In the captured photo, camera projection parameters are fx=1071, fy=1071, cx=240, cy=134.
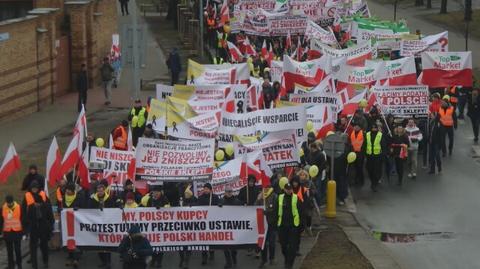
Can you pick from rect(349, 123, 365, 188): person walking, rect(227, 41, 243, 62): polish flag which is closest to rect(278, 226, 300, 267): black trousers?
rect(349, 123, 365, 188): person walking

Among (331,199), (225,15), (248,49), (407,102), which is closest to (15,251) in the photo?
(331,199)

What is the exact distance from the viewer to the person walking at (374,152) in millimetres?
21234

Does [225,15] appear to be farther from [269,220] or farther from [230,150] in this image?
[269,220]

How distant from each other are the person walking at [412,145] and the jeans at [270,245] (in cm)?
661

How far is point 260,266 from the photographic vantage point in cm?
1628

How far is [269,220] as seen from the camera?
15.8 metres

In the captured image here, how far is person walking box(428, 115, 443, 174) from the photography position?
74.5 feet

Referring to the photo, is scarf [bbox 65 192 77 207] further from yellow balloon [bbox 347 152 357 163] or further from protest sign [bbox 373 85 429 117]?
protest sign [bbox 373 85 429 117]

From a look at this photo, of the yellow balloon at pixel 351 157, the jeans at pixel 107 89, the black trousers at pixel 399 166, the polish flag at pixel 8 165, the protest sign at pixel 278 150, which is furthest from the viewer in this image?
the jeans at pixel 107 89

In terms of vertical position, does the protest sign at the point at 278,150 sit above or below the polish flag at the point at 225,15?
below

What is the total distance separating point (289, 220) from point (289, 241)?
35 cm

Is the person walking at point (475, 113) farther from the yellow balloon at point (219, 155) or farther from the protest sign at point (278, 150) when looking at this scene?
the yellow balloon at point (219, 155)

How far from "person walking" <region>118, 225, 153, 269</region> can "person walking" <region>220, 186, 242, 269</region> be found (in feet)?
7.86

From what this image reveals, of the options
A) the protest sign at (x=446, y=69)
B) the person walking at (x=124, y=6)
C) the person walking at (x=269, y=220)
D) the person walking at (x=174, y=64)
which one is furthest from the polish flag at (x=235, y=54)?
A: the person walking at (x=124, y=6)
